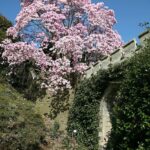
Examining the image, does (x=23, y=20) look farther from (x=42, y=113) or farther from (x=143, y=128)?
(x=143, y=128)

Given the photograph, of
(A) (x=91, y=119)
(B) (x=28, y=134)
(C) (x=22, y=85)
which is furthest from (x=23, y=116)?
(C) (x=22, y=85)

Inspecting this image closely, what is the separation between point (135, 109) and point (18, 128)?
4.73 m

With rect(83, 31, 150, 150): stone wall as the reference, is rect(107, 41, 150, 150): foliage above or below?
below

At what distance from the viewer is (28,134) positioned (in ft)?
54.3

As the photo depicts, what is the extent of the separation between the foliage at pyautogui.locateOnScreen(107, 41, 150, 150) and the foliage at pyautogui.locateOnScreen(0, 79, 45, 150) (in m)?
3.27

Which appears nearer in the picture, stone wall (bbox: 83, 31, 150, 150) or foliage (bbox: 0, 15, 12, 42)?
stone wall (bbox: 83, 31, 150, 150)

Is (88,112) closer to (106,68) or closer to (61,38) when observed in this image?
A: (106,68)

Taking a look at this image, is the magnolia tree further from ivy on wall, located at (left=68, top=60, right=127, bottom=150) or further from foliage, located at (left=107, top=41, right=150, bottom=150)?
foliage, located at (left=107, top=41, right=150, bottom=150)

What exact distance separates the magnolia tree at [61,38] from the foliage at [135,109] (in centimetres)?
765

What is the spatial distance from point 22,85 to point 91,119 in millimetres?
8073

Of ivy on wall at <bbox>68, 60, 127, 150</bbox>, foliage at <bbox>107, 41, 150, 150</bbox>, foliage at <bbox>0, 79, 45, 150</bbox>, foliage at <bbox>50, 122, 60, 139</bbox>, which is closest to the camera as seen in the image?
foliage at <bbox>107, 41, 150, 150</bbox>

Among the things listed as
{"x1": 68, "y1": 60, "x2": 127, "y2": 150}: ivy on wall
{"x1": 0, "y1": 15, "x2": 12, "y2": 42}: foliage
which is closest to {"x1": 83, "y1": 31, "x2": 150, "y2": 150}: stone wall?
{"x1": 68, "y1": 60, "x2": 127, "y2": 150}: ivy on wall

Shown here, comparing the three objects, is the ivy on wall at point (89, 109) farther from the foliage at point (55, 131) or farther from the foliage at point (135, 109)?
the foliage at point (135, 109)

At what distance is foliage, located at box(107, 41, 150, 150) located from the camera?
44.2ft
